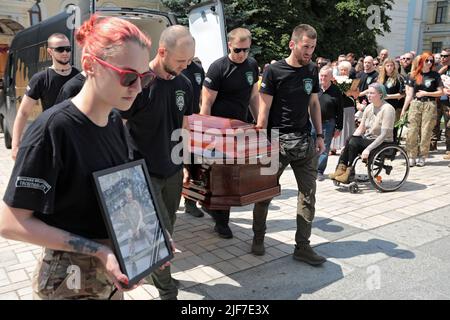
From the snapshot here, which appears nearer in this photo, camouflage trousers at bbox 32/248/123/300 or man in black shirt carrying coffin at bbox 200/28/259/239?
camouflage trousers at bbox 32/248/123/300

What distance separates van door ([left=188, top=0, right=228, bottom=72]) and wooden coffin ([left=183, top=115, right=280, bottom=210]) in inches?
155

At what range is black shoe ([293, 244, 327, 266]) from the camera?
12.2ft

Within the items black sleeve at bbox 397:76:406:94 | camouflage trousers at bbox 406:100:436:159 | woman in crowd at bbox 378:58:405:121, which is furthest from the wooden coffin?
black sleeve at bbox 397:76:406:94

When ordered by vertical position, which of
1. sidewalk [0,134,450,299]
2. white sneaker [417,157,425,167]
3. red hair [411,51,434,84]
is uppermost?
red hair [411,51,434,84]

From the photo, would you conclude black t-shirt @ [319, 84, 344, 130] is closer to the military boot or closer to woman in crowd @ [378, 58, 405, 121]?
the military boot

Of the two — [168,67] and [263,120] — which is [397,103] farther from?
[168,67]

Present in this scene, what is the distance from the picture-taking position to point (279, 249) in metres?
4.09

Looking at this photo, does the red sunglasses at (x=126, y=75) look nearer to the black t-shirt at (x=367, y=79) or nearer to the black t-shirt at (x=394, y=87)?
the black t-shirt at (x=394, y=87)

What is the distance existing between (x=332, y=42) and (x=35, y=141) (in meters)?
21.0

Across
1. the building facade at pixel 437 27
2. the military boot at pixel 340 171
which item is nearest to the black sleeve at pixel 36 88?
the military boot at pixel 340 171

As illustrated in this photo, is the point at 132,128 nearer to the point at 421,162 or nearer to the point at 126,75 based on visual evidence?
the point at 126,75

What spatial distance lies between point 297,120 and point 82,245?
8.66 ft

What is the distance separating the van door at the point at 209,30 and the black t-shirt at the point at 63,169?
19.2ft
